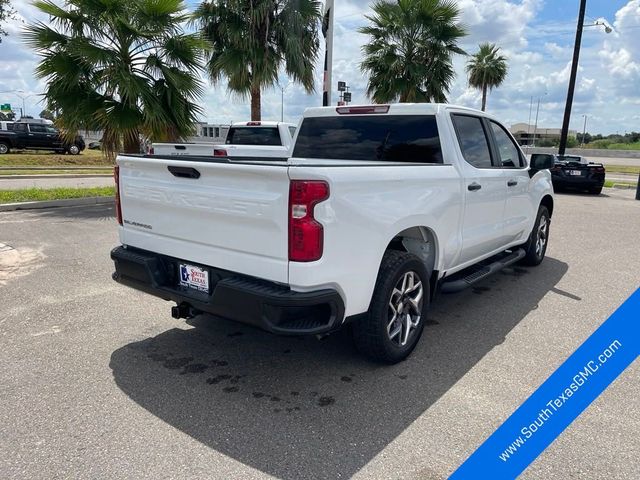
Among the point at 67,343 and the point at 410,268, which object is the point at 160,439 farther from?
the point at 410,268

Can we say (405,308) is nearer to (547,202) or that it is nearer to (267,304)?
(267,304)

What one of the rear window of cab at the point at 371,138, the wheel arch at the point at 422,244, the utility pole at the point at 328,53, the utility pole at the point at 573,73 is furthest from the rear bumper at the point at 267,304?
the utility pole at the point at 573,73

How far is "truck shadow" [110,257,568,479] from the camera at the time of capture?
2.72 meters

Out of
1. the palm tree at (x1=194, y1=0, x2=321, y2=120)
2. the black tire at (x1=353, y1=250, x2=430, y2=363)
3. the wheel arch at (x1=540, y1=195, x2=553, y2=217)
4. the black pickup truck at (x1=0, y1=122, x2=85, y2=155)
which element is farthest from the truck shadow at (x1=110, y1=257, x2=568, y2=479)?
the black pickup truck at (x1=0, y1=122, x2=85, y2=155)

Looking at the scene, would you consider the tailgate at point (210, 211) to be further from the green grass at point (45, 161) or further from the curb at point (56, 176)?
the green grass at point (45, 161)

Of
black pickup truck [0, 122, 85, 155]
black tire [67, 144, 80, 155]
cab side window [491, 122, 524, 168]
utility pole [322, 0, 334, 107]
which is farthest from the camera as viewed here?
black tire [67, 144, 80, 155]

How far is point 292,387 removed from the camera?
3.38 meters

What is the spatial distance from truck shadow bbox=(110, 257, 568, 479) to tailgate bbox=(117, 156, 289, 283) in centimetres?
83

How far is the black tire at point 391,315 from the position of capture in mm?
3393

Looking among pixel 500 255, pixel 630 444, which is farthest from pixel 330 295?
pixel 500 255

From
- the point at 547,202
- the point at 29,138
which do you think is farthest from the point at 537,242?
the point at 29,138

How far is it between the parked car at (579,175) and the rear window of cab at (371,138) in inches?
534

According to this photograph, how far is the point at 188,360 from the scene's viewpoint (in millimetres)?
3738

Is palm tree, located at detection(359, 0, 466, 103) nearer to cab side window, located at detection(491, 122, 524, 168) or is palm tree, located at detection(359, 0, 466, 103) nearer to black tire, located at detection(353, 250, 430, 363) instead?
cab side window, located at detection(491, 122, 524, 168)
